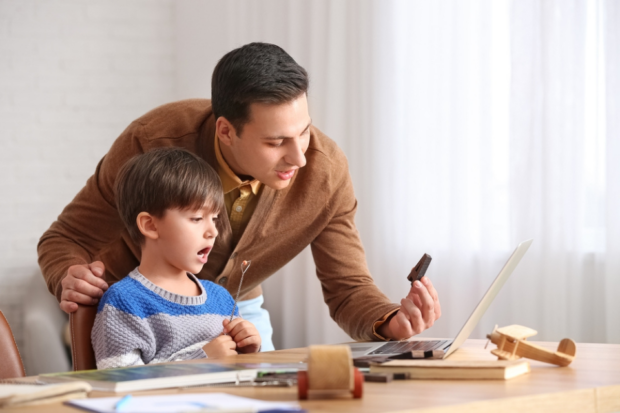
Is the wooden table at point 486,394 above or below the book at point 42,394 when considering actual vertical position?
below

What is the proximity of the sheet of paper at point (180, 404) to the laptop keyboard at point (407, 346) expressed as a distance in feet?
1.48

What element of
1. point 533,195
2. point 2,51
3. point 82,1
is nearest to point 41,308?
point 2,51

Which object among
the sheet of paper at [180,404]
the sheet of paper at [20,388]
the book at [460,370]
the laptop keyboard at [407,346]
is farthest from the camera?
the laptop keyboard at [407,346]

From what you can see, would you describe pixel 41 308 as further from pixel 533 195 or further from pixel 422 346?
pixel 422 346

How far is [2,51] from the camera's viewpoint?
12.6ft

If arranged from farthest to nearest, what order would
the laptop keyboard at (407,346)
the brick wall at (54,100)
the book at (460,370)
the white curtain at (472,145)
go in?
the brick wall at (54,100) < the white curtain at (472,145) < the laptop keyboard at (407,346) < the book at (460,370)

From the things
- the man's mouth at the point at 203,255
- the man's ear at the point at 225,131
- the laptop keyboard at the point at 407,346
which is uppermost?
the man's ear at the point at 225,131

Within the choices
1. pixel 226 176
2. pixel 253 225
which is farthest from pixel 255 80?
pixel 253 225

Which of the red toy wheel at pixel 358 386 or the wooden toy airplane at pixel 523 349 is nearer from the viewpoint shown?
the red toy wheel at pixel 358 386

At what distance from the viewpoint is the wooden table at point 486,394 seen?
2.57 feet

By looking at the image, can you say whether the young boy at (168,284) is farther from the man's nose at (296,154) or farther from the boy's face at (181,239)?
the man's nose at (296,154)

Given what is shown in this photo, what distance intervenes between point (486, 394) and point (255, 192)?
118cm

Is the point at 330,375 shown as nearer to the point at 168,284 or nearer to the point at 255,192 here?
the point at 168,284

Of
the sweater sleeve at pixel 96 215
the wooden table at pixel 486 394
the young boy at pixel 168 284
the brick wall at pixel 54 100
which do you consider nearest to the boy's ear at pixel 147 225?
the young boy at pixel 168 284
